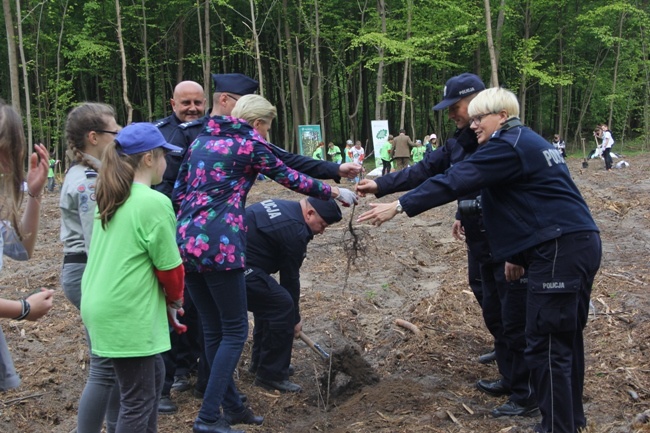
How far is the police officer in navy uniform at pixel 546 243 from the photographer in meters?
3.48

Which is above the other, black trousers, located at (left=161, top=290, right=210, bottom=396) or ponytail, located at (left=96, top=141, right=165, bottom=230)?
ponytail, located at (left=96, top=141, right=165, bottom=230)

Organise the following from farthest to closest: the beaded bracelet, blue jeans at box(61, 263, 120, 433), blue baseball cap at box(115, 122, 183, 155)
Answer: blue jeans at box(61, 263, 120, 433)
blue baseball cap at box(115, 122, 183, 155)
the beaded bracelet

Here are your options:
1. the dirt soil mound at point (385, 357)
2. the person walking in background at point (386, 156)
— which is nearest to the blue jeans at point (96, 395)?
the dirt soil mound at point (385, 357)

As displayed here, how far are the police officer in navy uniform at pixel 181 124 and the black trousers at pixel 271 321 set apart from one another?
37.7 inches

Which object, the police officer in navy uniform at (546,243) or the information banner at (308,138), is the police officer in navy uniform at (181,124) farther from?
the information banner at (308,138)

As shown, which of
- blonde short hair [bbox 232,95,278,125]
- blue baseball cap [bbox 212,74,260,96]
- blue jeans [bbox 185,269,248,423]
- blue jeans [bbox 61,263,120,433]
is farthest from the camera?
blue baseball cap [bbox 212,74,260,96]

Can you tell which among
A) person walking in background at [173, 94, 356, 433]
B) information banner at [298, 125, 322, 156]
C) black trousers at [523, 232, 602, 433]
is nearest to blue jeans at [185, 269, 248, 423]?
person walking in background at [173, 94, 356, 433]

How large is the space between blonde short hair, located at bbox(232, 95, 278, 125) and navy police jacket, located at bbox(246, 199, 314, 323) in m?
0.93

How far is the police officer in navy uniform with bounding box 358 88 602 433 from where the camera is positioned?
11.4 ft

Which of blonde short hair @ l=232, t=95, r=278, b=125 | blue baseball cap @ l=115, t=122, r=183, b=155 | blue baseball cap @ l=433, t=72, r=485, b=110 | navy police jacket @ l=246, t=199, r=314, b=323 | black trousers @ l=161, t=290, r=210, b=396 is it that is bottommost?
black trousers @ l=161, t=290, r=210, b=396

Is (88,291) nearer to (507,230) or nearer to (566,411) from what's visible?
(507,230)

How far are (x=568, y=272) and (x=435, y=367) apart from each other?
2.10 m

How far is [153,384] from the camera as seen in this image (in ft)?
10.1

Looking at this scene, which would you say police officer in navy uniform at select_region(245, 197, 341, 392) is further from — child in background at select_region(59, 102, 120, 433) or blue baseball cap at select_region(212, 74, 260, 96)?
child in background at select_region(59, 102, 120, 433)
